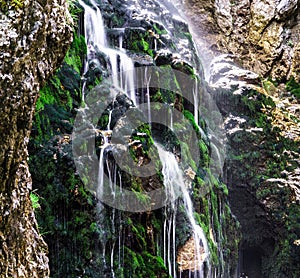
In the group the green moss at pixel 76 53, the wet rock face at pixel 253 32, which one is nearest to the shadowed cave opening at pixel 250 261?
the wet rock face at pixel 253 32

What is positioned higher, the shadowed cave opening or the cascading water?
the cascading water

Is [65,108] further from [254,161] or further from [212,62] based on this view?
[212,62]

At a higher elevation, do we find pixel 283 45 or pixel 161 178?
pixel 283 45

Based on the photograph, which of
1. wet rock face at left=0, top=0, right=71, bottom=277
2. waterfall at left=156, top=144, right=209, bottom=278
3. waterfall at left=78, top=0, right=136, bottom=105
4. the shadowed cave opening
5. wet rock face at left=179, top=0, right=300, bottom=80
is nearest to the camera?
wet rock face at left=0, top=0, right=71, bottom=277

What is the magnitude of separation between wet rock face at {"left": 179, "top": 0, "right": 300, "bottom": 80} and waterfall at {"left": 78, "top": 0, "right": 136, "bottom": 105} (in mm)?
8539

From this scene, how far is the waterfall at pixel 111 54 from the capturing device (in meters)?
9.12

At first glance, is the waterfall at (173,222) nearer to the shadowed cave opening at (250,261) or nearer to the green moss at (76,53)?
the green moss at (76,53)

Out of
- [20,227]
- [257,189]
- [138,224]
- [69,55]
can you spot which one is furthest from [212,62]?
[20,227]

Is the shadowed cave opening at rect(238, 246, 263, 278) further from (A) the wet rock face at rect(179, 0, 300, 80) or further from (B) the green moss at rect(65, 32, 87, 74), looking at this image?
(B) the green moss at rect(65, 32, 87, 74)

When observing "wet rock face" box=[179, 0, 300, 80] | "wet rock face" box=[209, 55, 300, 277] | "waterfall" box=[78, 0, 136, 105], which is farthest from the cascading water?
"wet rock face" box=[179, 0, 300, 80]

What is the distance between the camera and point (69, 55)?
821 centimetres

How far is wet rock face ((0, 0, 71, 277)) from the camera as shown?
2.73 metres

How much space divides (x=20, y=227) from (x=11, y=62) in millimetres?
1310

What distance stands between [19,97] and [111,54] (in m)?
6.81
